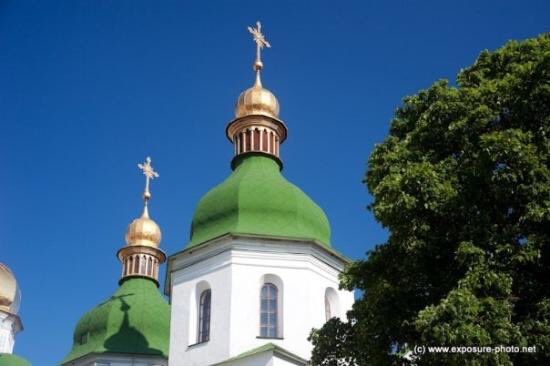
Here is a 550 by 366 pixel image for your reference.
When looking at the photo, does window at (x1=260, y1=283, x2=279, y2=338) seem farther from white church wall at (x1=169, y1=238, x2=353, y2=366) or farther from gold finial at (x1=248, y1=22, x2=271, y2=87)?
gold finial at (x1=248, y1=22, x2=271, y2=87)

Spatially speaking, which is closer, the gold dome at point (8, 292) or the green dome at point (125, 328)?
the green dome at point (125, 328)

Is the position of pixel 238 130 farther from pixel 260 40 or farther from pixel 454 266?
pixel 454 266

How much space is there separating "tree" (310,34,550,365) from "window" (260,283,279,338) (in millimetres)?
6704

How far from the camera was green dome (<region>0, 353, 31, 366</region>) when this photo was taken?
34.7 m

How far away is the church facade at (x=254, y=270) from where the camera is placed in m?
20.9

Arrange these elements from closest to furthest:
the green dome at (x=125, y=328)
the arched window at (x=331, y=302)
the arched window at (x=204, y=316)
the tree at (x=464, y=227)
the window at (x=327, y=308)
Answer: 1. the tree at (x=464, y=227)
2. the arched window at (x=204, y=316)
3. the window at (x=327, y=308)
4. the arched window at (x=331, y=302)
5. the green dome at (x=125, y=328)

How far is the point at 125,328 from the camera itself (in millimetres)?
30266

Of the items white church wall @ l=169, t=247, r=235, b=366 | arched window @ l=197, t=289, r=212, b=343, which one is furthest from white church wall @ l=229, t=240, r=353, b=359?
arched window @ l=197, t=289, r=212, b=343

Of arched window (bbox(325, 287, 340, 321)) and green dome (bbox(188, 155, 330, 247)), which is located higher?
green dome (bbox(188, 155, 330, 247))

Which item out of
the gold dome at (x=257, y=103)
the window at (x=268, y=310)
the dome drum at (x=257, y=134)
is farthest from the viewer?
the gold dome at (x=257, y=103)

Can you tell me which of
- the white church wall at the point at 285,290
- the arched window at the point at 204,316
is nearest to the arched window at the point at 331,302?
the white church wall at the point at 285,290

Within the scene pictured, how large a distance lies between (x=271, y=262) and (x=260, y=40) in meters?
11.6

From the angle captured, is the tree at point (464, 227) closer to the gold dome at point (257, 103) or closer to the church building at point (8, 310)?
the gold dome at point (257, 103)

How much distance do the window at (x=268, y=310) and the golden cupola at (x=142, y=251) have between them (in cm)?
1392
